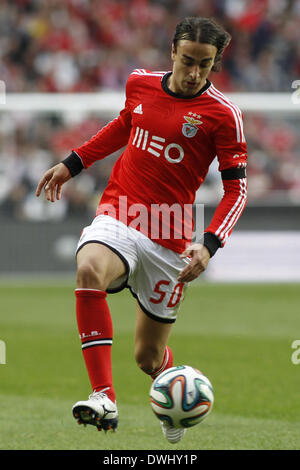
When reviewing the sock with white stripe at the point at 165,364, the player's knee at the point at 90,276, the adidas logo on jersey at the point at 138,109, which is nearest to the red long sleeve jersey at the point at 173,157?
the adidas logo on jersey at the point at 138,109

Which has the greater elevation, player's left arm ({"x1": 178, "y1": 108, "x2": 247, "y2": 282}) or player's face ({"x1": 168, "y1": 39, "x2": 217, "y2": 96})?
player's face ({"x1": 168, "y1": 39, "x2": 217, "y2": 96})

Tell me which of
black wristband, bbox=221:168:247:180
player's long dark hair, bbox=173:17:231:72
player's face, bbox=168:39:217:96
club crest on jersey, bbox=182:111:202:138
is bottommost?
black wristband, bbox=221:168:247:180

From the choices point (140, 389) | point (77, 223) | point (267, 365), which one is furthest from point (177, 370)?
point (77, 223)

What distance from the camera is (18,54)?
17.9 metres

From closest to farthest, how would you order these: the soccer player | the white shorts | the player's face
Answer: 1. the soccer player
2. the player's face
3. the white shorts

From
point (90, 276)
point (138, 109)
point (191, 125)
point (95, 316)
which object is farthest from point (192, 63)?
point (95, 316)

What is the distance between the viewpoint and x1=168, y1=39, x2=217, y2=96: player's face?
491 centimetres

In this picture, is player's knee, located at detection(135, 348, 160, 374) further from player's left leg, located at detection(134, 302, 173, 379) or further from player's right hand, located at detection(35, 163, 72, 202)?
player's right hand, located at detection(35, 163, 72, 202)

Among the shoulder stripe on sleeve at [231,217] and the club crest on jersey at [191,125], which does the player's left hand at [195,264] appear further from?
the club crest on jersey at [191,125]

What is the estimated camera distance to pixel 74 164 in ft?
18.4

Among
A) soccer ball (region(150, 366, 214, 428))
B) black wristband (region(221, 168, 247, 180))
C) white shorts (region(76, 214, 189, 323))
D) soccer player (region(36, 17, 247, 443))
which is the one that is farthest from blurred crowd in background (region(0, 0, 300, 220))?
soccer ball (region(150, 366, 214, 428))

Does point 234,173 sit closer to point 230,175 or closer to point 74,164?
point 230,175

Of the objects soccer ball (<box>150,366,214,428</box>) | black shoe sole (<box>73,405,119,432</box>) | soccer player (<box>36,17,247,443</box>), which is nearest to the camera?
black shoe sole (<box>73,405,119,432</box>)
